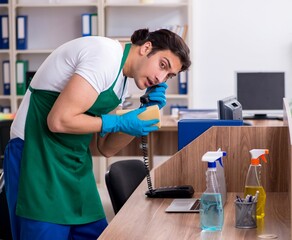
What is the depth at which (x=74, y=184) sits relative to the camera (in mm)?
2377

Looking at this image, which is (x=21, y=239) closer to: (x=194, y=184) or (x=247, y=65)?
(x=194, y=184)

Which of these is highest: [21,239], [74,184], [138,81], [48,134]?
[138,81]

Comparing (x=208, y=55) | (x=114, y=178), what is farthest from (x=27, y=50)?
(x=114, y=178)

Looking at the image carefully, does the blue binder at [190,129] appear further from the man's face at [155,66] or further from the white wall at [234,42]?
the white wall at [234,42]

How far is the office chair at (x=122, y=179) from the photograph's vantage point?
291 cm

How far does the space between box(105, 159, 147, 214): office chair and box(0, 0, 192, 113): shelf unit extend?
10.9 feet

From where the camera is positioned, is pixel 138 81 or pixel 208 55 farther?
pixel 208 55

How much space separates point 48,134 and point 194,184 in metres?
0.67

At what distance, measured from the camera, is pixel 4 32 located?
21.7ft

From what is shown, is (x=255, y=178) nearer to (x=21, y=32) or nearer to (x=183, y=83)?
(x=183, y=83)

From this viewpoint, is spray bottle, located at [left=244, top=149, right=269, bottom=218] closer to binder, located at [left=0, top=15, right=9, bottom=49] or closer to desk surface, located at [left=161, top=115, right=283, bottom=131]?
desk surface, located at [left=161, top=115, right=283, bottom=131]

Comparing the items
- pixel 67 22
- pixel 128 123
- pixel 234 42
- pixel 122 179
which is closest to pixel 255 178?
pixel 128 123

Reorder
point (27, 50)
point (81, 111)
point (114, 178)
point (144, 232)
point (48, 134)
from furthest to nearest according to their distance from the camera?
point (27, 50), point (114, 178), point (48, 134), point (81, 111), point (144, 232)

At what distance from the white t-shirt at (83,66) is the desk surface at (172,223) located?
0.41 metres
